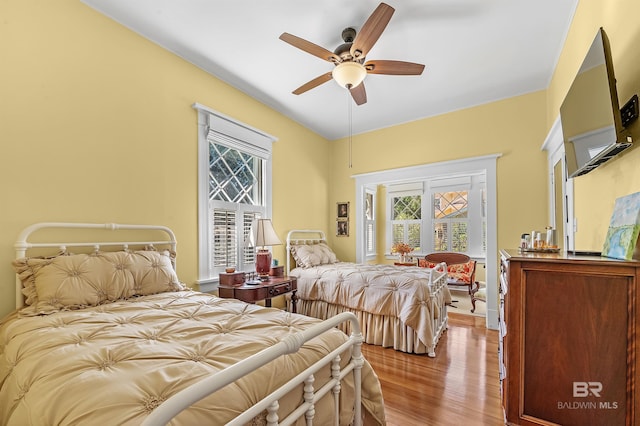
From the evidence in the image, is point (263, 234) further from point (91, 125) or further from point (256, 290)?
point (91, 125)

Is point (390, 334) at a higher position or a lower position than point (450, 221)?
lower

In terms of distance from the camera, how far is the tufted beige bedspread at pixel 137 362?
0.80 m

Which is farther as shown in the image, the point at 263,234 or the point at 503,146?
the point at 503,146

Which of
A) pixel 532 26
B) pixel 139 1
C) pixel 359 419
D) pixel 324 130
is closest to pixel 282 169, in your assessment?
pixel 324 130

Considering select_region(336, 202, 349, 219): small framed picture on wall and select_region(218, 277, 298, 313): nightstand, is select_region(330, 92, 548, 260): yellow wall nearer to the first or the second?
select_region(336, 202, 349, 219): small framed picture on wall

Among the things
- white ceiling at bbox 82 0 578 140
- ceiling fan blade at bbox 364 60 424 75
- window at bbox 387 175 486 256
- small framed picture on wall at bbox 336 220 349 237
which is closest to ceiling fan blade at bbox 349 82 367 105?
ceiling fan blade at bbox 364 60 424 75

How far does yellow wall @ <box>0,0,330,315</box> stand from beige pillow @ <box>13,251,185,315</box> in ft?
0.77

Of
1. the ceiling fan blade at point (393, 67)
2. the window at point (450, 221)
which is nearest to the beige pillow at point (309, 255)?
the ceiling fan blade at point (393, 67)

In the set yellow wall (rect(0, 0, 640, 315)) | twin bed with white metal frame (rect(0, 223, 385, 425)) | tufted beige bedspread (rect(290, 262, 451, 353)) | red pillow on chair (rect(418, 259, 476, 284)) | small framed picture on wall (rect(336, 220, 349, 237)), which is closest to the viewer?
twin bed with white metal frame (rect(0, 223, 385, 425))

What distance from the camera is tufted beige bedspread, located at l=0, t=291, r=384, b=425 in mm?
799

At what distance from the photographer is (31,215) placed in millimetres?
1826

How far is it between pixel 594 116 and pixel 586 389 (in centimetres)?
138

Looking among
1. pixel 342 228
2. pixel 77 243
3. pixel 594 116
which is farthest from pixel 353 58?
pixel 342 228

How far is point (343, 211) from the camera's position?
4.93 m
